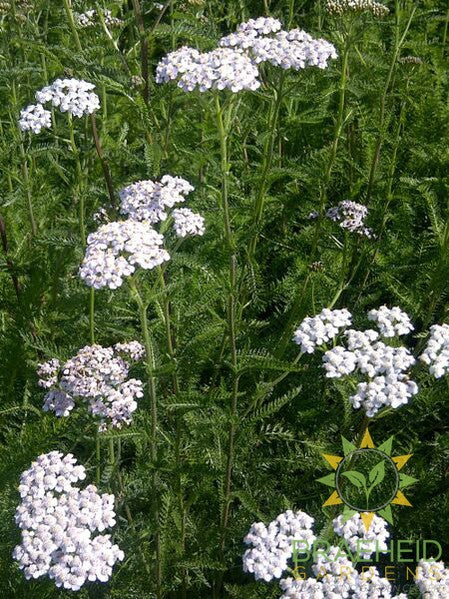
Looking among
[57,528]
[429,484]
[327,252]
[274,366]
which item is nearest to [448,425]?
[429,484]

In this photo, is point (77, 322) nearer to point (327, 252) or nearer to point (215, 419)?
point (215, 419)

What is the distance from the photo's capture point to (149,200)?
2.98 m

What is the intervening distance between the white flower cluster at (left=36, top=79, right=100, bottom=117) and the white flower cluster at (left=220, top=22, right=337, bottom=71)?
0.66 metres

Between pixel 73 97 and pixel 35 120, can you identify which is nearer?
pixel 73 97

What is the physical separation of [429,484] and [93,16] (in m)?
3.18

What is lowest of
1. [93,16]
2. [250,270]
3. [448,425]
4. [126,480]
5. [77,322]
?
[448,425]

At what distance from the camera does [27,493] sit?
8.59 feet

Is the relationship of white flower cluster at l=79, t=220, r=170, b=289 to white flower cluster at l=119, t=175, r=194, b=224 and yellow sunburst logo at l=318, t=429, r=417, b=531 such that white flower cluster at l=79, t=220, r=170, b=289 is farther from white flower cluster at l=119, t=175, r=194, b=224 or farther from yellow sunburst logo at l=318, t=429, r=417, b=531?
yellow sunburst logo at l=318, t=429, r=417, b=531

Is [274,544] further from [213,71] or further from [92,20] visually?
[92,20]

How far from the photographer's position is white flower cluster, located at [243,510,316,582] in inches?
95.8

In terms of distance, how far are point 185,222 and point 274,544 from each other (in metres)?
1.29

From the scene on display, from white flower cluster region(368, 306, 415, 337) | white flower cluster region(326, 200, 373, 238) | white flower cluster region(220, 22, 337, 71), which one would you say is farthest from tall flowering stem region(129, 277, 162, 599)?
white flower cluster region(326, 200, 373, 238)

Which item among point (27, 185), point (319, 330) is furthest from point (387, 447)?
point (27, 185)

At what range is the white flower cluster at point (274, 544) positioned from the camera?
2434mm
